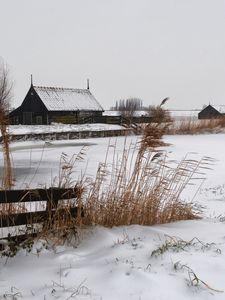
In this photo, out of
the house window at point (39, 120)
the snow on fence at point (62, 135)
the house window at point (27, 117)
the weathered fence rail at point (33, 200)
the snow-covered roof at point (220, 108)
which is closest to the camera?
the weathered fence rail at point (33, 200)

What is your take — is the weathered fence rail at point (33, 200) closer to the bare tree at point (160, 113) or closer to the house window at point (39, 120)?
the bare tree at point (160, 113)

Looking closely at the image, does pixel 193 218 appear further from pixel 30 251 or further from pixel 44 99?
pixel 44 99

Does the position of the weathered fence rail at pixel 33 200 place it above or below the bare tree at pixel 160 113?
below

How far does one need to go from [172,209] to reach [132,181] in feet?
1.88

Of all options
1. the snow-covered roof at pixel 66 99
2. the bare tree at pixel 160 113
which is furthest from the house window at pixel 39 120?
the bare tree at pixel 160 113

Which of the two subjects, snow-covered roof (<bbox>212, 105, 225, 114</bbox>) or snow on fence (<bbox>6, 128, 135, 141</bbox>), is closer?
snow on fence (<bbox>6, 128, 135, 141</bbox>)

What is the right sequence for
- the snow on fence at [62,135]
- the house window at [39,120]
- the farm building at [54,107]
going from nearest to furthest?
the snow on fence at [62,135], the farm building at [54,107], the house window at [39,120]

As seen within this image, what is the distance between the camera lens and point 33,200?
3.93m

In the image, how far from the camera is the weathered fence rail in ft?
12.6

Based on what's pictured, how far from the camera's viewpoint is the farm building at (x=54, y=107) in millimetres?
36844

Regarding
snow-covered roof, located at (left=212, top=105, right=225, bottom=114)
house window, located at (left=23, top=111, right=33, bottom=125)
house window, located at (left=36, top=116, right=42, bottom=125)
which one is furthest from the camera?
snow-covered roof, located at (left=212, top=105, right=225, bottom=114)

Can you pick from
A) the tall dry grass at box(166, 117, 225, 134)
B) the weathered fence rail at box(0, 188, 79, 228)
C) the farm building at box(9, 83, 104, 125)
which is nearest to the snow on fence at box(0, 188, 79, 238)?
the weathered fence rail at box(0, 188, 79, 228)

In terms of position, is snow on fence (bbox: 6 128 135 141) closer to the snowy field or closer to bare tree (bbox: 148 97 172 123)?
bare tree (bbox: 148 97 172 123)

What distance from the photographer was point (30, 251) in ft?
11.8
